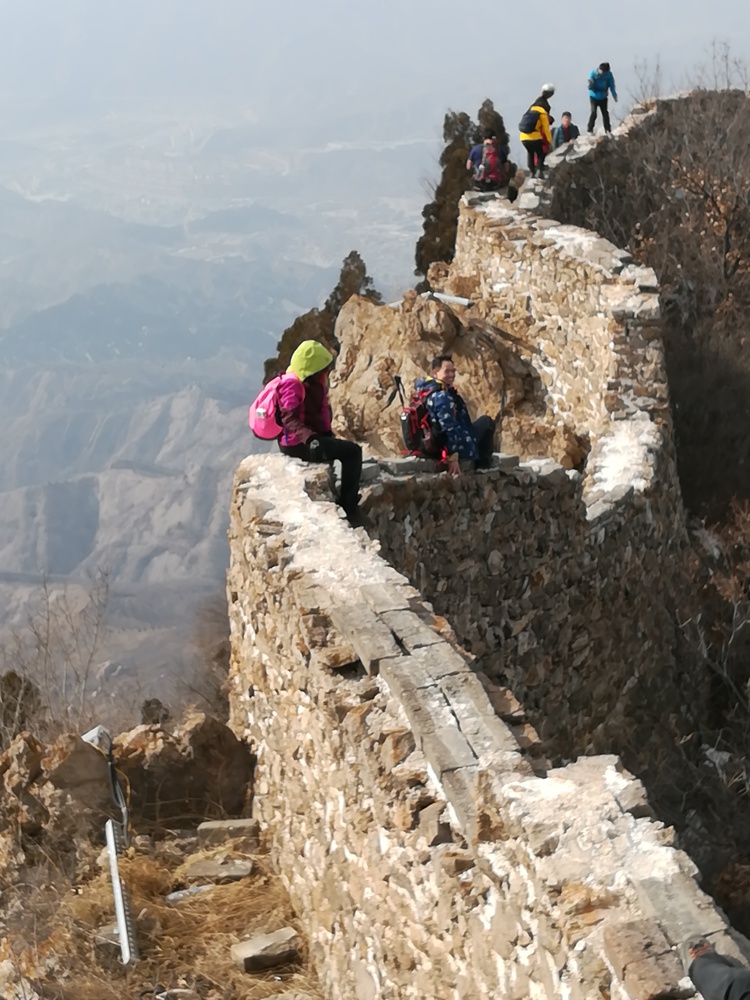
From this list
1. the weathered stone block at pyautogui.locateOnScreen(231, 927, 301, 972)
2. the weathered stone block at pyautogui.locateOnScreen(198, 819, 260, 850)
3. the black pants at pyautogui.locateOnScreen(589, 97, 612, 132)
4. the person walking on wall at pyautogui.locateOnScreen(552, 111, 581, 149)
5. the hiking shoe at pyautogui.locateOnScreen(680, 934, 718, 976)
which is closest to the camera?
the hiking shoe at pyautogui.locateOnScreen(680, 934, 718, 976)

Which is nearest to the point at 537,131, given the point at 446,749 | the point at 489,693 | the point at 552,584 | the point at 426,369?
the point at 426,369

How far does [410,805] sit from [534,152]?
56.1ft

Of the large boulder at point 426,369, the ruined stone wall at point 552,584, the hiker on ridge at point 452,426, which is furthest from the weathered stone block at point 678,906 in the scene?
the large boulder at point 426,369

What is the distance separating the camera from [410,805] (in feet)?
14.6

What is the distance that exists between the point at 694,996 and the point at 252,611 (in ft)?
13.5

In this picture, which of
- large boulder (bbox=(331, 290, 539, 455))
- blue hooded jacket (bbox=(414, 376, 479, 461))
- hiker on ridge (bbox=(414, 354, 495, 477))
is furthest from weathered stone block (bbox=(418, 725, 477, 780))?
large boulder (bbox=(331, 290, 539, 455))

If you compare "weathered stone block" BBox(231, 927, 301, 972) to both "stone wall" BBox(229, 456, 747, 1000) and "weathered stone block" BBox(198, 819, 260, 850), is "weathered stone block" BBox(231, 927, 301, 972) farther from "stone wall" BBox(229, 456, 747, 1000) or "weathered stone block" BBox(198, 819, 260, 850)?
"weathered stone block" BBox(198, 819, 260, 850)

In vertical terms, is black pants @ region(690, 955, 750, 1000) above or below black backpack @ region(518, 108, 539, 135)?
below

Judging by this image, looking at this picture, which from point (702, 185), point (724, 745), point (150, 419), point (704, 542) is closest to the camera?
point (724, 745)

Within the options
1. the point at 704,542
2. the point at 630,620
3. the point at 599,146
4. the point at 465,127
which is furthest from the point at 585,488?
the point at 465,127

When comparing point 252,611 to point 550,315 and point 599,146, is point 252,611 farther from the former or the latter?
point 599,146

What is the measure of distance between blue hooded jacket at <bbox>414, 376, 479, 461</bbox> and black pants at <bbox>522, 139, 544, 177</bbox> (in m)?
12.9

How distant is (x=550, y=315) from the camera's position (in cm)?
1428

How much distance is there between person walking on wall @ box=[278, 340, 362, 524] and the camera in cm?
702
